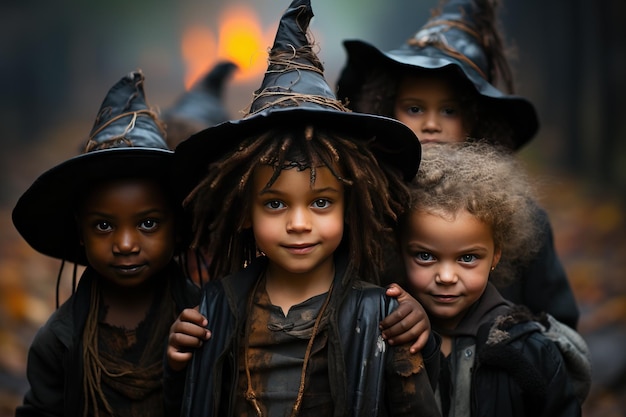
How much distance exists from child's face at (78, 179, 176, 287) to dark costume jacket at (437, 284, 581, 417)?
1255 millimetres

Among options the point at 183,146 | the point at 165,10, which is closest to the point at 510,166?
the point at 183,146

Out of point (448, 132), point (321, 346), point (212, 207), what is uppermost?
point (448, 132)

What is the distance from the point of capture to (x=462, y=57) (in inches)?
144

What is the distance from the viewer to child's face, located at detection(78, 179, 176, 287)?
9.64ft

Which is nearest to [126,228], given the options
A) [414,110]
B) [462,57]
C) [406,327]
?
[406,327]

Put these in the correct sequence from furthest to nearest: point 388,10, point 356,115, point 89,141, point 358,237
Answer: point 388,10 → point 89,141 → point 358,237 → point 356,115

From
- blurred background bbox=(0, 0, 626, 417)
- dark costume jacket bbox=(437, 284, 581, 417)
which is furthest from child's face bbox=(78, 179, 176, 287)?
blurred background bbox=(0, 0, 626, 417)

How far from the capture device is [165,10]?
9.84 m

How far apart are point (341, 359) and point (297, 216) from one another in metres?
0.51

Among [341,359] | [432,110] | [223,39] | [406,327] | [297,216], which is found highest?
[223,39]

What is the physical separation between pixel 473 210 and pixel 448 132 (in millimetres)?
782

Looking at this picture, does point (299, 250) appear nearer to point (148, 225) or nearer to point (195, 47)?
point (148, 225)

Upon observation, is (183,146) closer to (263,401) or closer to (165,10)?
(263,401)

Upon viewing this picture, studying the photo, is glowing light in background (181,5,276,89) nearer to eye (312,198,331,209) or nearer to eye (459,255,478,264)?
eye (459,255,478,264)
